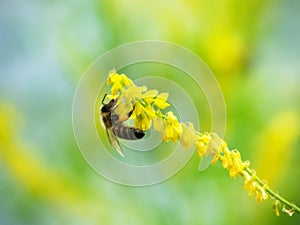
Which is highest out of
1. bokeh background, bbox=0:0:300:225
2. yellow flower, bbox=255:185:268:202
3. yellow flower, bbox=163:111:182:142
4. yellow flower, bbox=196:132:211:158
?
bokeh background, bbox=0:0:300:225

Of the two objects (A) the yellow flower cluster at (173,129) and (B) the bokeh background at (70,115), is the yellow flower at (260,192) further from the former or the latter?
(B) the bokeh background at (70,115)

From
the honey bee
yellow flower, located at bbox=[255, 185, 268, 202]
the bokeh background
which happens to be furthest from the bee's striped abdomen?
the bokeh background

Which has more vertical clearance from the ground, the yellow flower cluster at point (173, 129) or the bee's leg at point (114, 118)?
the bee's leg at point (114, 118)

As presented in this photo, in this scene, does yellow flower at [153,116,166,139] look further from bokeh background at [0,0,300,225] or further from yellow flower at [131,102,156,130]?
bokeh background at [0,0,300,225]

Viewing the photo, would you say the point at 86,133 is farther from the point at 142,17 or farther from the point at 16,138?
the point at 142,17

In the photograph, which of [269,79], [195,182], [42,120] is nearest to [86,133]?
[42,120]

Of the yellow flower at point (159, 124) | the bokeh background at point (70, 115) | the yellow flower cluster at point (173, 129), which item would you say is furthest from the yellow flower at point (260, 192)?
the bokeh background at point (70, 115)
